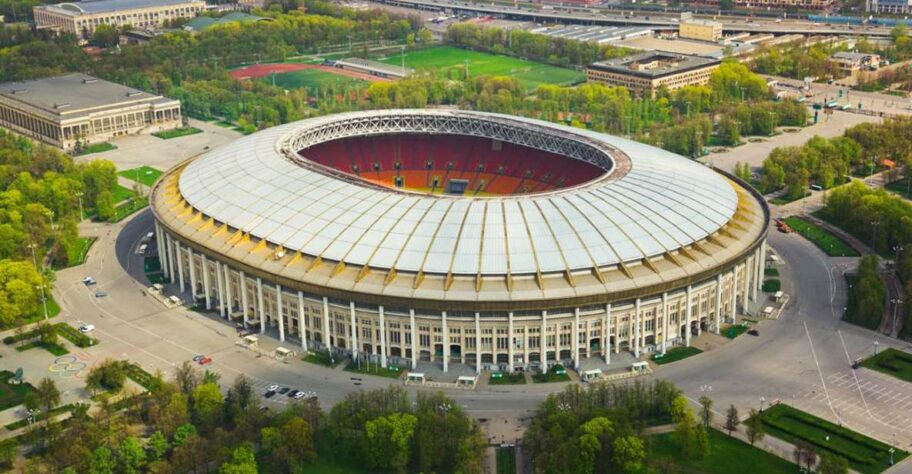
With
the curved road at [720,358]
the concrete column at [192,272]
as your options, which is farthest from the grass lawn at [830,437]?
the concrete column at [192,272]

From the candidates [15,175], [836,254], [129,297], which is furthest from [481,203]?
[15,175]

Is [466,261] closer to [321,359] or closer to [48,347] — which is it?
[321,359]

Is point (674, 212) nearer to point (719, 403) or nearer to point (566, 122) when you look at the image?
point (719, 403)

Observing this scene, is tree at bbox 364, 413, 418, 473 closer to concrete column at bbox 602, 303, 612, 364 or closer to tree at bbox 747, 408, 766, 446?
concrete column at bbox 602, 303, 612, 364

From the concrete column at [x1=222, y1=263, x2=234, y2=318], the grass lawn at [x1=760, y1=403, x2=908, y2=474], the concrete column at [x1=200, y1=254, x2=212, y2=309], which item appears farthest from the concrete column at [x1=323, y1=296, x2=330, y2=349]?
the grass lawn at [x1=760, y1=403, x2=908, y2=474]

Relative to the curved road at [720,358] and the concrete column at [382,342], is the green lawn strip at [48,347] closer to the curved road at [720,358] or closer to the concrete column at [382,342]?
the curved road at [720,358]

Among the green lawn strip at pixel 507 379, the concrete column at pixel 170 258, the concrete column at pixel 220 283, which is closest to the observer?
the green lawn strip at pixel 507 379
